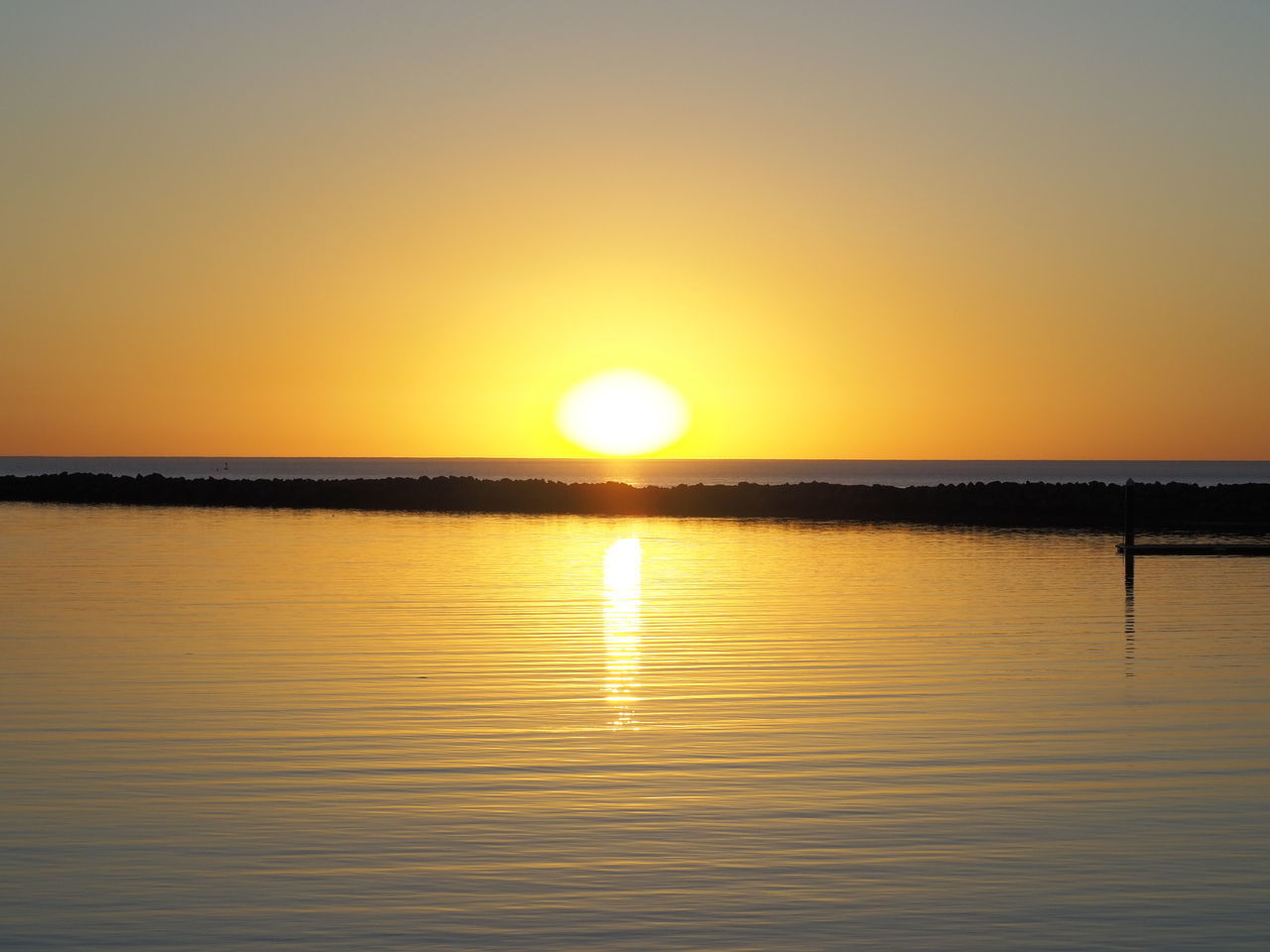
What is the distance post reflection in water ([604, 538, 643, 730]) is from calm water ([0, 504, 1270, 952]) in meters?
0.10

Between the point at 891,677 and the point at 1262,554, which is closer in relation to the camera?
the point at 891,677

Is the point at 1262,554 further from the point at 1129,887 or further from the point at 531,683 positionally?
the point at 1129,887

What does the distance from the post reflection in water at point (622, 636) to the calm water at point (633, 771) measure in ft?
0.33

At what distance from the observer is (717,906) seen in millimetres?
7746

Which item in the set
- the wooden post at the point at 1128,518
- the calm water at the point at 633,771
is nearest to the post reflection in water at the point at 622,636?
the calm water at the point at 633,771

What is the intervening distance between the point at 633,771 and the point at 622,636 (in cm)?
805

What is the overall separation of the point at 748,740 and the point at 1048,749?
2.25m

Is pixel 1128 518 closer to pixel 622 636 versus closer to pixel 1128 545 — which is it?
pixel 1128 545

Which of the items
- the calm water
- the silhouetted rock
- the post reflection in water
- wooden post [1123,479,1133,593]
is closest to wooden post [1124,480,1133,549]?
wooden post [1123,479,1133,593]

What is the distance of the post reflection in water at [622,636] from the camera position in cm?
1388

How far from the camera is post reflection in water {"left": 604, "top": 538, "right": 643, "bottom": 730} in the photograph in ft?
45.5

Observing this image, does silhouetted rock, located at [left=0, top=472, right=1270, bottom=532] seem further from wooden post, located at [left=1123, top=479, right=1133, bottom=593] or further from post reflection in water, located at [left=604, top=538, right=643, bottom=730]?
post reflection in water, located at [left=604, top=538, right=643, bottom=730]

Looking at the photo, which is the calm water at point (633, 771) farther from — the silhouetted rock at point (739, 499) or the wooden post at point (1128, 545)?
the silhouetted rock at point (739, 499)

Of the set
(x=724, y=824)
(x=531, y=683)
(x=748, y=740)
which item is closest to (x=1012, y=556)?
(x=531, y=683)
